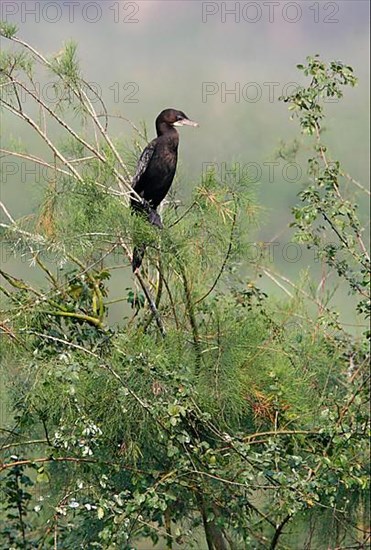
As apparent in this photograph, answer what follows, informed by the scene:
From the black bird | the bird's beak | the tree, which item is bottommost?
the tree

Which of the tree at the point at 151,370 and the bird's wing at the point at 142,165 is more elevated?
the bird's wing at the point at 142,165

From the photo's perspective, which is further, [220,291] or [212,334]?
[220,291]

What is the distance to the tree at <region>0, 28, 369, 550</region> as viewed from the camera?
10.0 feet

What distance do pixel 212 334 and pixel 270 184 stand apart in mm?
1269

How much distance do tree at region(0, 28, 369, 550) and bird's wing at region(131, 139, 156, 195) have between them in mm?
37

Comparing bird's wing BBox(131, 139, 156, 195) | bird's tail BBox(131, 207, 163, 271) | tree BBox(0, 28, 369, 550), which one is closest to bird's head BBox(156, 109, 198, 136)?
bird's wing BBox(131, 139, 156, 195)

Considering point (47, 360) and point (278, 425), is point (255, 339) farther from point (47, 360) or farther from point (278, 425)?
point (47, 360)

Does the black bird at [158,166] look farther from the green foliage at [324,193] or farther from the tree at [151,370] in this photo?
the green foliage at [324,193]

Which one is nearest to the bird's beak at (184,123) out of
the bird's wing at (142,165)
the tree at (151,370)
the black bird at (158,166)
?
the black bird at (158,166)

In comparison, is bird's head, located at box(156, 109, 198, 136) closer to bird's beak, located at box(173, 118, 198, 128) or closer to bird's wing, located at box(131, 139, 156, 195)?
bird's beak, located at box(173, 118, 198, 128)

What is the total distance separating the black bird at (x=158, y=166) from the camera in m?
3.42

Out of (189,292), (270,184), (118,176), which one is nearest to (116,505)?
(189,292)

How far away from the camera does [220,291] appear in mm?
4012

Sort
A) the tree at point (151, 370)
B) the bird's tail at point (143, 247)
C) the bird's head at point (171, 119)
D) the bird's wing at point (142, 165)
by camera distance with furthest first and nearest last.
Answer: the bird's head at point (171, 119) < the bird's wing at point (142, 165) < the bird's tail at point (143, 247) < the tree at point (151, 370)
